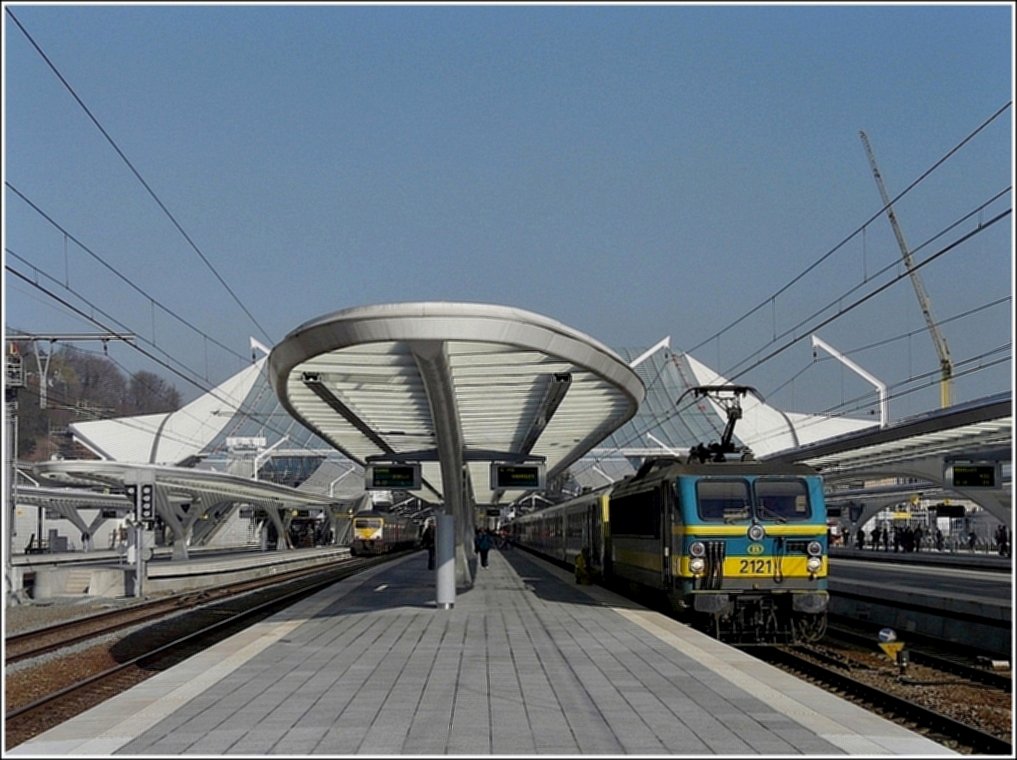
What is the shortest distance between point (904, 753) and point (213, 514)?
6538 centimetres

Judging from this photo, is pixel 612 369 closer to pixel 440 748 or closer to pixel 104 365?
pixel 440 748

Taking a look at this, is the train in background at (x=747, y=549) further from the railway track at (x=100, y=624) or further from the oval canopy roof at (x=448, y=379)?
the railway track at (x=100, y=624)

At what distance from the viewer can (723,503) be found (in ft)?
59.5

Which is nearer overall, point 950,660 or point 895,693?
point 895,693

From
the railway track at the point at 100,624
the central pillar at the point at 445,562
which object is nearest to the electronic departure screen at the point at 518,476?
the central pillar at the point at 445,562

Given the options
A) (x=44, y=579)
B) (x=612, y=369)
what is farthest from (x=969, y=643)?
(x=44, y=579)

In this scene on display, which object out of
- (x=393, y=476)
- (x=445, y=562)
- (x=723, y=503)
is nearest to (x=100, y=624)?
(x=393, y=476)

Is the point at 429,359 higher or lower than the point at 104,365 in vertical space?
lower

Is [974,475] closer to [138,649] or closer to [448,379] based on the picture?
[448,379]

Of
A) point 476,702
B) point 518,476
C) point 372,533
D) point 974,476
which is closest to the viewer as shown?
point 476,702

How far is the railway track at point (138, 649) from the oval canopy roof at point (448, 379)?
4.31 metres

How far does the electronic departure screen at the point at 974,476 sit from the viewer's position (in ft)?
88.0

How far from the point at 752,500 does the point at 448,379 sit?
509 cm

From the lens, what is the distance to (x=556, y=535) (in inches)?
1730
